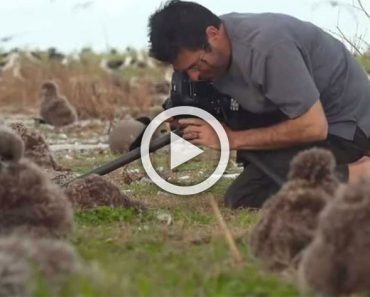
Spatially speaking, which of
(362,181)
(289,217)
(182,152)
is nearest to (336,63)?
(182,152)

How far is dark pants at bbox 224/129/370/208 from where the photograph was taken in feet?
27.1

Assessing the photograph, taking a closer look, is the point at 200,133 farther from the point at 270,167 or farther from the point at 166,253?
the point at 166,253

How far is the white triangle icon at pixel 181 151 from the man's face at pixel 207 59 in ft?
2.28

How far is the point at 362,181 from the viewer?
4.50m

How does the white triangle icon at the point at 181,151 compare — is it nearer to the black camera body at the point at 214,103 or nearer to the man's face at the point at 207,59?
the black camera body at the point at 214,103

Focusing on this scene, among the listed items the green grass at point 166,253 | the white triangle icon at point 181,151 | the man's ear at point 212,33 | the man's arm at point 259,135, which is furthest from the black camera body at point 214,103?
the green grass at point 166,253

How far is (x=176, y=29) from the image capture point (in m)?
7.62

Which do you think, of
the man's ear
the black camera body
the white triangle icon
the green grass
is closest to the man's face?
the man's ear

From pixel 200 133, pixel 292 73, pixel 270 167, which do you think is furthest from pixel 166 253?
pixel 270 167

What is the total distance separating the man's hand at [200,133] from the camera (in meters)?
8.08

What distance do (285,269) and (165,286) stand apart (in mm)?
573

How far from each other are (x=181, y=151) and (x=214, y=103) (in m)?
2.09

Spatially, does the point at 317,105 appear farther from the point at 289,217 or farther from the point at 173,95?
the point at 289,217
